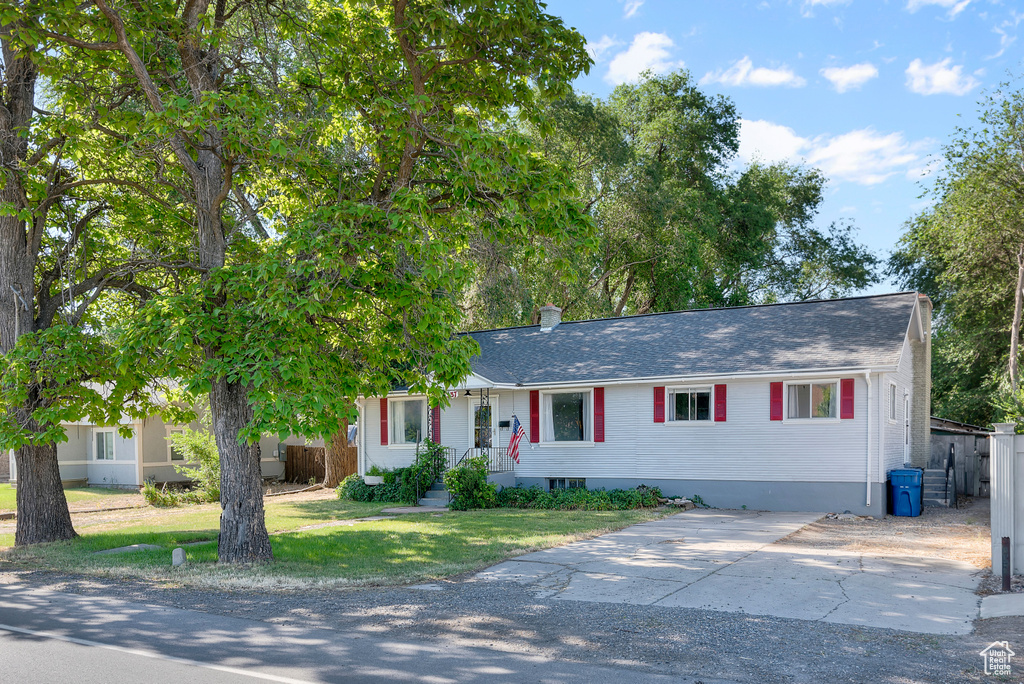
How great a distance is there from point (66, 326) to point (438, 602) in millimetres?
7461

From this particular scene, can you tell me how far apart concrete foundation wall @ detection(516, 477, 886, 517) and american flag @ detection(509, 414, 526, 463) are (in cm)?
254

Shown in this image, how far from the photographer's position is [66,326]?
39.0 ft

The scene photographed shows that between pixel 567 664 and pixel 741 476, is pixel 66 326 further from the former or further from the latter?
pixel 741 476

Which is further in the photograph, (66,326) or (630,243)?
(630,243)

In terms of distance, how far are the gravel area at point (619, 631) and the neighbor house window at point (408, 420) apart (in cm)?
1305

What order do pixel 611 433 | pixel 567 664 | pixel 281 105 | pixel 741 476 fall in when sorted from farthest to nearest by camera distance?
pixel 611 433, pixel 741 476, pixel 281 105, pixel 567 664

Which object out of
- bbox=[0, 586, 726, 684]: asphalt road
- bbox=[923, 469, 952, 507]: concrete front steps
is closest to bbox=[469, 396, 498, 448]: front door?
bbox=[923, 469, 952, 507]: concrete front steps

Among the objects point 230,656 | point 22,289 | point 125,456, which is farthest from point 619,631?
point 125,456

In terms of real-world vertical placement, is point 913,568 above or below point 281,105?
below

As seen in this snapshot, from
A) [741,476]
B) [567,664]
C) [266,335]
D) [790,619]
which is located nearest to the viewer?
[567,664]

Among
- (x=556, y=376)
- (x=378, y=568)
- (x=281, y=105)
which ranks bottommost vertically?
(x=378, y=568)

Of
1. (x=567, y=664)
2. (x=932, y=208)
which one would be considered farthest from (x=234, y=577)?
(x=932, y=208)

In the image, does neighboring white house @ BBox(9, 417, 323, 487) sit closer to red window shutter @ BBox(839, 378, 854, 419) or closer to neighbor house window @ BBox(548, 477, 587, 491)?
neighbor house window @ BBox(548, 477, 587, 491)

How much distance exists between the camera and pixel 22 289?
13.7 metres
